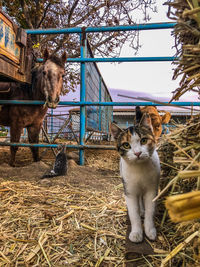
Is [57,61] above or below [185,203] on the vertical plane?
above

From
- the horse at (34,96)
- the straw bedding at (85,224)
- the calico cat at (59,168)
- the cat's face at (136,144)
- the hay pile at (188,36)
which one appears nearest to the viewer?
the hay pile at (188,36)

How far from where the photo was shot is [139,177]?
1.29m

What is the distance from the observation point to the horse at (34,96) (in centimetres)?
301

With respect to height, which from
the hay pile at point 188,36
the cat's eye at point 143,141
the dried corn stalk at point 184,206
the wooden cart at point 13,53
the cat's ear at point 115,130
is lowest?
the dried corn stalk at point 184,206

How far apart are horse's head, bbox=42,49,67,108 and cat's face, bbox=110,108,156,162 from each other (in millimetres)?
1661

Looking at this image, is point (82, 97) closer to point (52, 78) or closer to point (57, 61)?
point (52, 78)

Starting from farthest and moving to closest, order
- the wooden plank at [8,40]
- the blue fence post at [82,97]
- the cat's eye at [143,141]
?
the blue fence post at [82,97], the wooden plank at [8,40], the cat's eye at [143,141]

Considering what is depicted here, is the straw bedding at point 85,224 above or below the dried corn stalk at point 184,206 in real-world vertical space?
below

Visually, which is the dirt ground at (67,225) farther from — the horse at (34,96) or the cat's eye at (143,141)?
the horse at (34,96)

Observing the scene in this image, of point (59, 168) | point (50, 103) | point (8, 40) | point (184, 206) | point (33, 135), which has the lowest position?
point (59, 168)

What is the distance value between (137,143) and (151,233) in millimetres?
555

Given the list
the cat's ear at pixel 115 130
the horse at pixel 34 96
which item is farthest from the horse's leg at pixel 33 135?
the cat's ear at pixel 115 130

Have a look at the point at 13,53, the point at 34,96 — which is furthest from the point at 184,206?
the point at 34,96

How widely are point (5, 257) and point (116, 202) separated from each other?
105 cm
